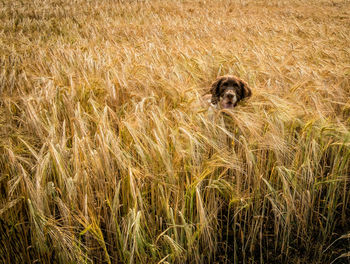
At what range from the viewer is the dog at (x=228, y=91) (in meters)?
2.71

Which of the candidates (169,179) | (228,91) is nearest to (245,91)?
(228,91)

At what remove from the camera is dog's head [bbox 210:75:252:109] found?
2713mm

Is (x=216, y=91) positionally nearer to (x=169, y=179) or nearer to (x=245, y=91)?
(x=245, y=91)

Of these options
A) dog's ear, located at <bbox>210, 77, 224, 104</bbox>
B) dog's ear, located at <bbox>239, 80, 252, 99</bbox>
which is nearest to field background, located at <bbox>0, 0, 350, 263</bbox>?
dog's ear, located at <bbox>239, 80, 252, 99</bbox>

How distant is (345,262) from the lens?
1342mm

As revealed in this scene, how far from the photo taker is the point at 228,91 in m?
2.65

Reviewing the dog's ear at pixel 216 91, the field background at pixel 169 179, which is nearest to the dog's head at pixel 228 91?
the dog's ear at pixel 216 91

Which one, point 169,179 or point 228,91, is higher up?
point 228,91

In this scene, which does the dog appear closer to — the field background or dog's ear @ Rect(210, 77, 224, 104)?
dog's ear @ Rect(210, 77, 224, 104)

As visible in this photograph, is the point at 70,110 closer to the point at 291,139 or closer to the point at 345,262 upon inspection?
the point at 291,139

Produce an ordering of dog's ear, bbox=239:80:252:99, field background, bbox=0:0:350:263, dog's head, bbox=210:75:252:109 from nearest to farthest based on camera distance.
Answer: field background, bbox=0:0:350:263
dog's head, bbox=210:75:252:109
dog's ear, bbox=239:80:252:99

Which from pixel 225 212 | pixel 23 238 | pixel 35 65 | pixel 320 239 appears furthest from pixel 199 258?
pixel 35 65

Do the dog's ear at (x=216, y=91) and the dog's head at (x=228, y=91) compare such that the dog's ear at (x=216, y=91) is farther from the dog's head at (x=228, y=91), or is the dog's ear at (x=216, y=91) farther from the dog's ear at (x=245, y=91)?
the dog's ear at (x=245, y=91)

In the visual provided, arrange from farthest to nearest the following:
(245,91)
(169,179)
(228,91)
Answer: (245,91)
(228,91)
(169,179)
